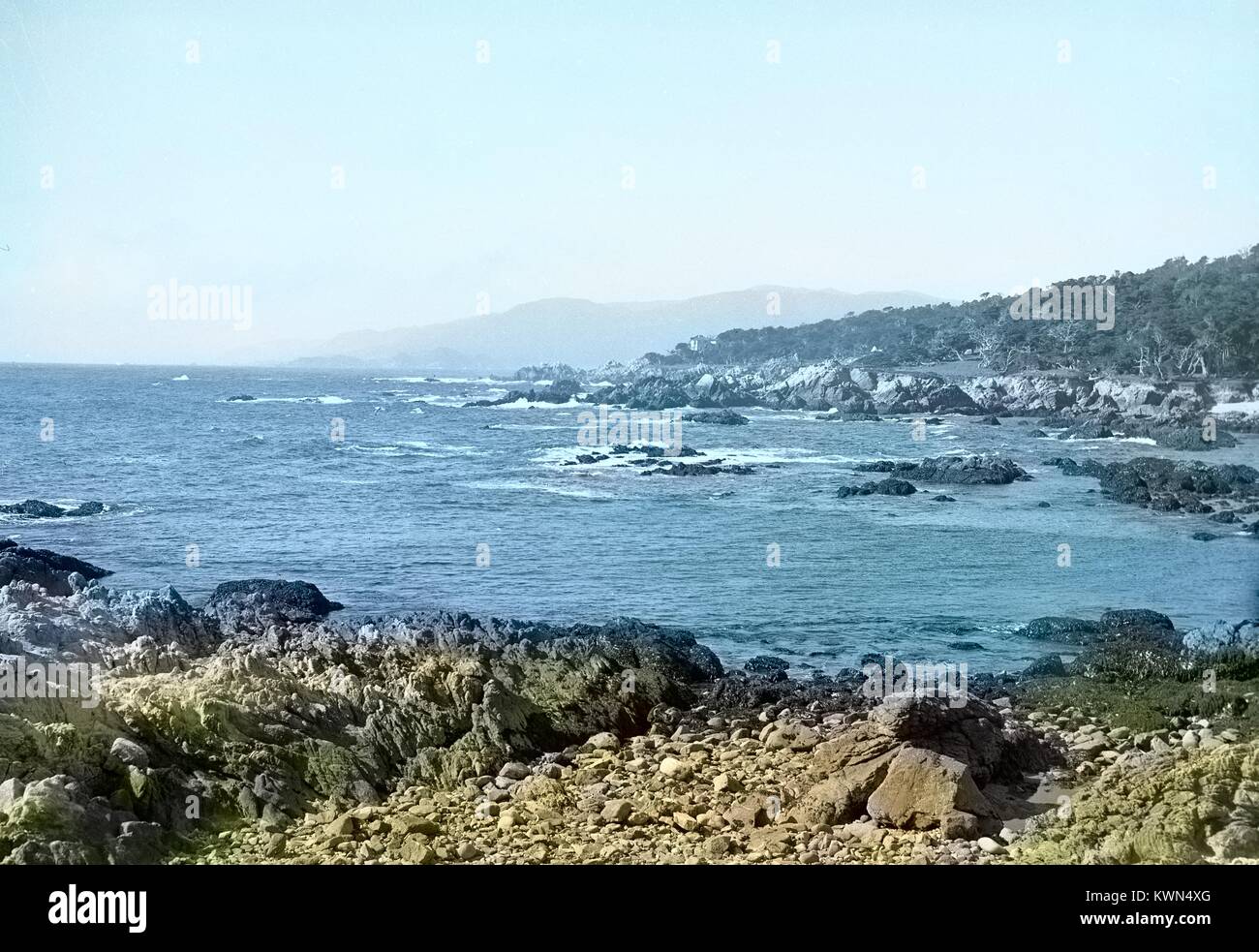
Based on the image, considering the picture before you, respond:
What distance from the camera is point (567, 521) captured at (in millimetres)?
4750

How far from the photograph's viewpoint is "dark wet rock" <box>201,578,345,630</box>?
438 centimetres

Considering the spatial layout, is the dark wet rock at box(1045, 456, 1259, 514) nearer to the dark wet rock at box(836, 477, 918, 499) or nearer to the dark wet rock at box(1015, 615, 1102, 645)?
the dark wet rock at box(1015, 615, 1102, 645)

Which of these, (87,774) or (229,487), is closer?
(87,774)

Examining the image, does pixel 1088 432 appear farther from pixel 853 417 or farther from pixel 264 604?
pixel 264 604

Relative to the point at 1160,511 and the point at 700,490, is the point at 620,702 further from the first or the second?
the point at 1160,511

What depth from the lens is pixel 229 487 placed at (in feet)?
15.5

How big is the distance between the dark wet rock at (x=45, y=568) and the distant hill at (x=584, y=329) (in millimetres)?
1222

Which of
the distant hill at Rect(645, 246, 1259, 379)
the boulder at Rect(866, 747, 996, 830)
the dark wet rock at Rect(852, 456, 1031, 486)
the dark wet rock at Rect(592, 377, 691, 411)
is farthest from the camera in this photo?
the dark wet rock at Rect(592, 377, 691, 411)

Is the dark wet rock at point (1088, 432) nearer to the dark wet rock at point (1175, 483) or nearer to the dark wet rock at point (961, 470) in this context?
the dark wet rock at point (1175, 483)

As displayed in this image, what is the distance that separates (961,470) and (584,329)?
5.71ft

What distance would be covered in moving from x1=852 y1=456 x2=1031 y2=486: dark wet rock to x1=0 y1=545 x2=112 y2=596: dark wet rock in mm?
3251

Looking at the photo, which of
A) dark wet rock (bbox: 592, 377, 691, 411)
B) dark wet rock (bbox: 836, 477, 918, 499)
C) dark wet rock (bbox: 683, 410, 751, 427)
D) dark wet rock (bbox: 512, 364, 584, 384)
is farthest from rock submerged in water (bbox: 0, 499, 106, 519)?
dark wet rock (bbox: 836, 477, 918, 499)
